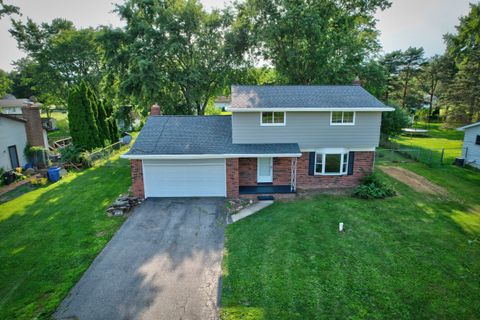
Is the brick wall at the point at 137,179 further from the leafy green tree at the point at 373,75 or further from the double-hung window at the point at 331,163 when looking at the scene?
the leafy green tree at the point at 373,75

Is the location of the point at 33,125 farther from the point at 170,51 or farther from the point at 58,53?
the point at 58,53

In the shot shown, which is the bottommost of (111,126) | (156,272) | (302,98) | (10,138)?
(156,272)

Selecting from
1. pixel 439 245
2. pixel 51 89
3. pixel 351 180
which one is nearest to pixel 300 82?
pixel 351 180

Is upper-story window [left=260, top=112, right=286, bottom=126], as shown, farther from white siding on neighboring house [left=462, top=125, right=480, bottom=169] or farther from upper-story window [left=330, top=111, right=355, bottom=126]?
white siding on neighboring house [left=462, top=125, right=480, bottom=169]

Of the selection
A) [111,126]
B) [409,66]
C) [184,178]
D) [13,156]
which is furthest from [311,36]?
[409,66]

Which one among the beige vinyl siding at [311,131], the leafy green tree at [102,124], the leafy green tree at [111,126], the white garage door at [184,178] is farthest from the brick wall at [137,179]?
the leafy green tree at [111,126]

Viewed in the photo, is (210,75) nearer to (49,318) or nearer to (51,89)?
(49,318)

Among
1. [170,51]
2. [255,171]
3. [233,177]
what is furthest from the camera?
[170,51]
